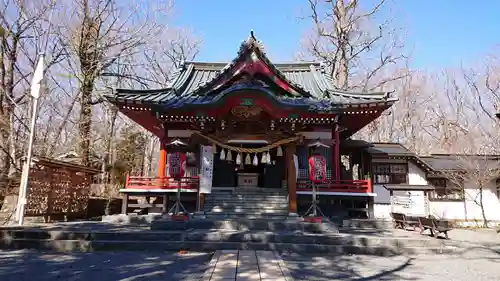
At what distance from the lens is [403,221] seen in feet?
38.7

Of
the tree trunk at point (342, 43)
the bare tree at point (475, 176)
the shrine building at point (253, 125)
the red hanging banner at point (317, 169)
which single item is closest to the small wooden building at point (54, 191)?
the shrine building at point (253, 125)

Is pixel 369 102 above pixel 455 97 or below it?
below

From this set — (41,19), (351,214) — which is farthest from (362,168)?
(41,19)

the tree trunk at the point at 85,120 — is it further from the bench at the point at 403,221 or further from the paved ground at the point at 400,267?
the bench at the point at 403,221

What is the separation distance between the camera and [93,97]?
19812 mm

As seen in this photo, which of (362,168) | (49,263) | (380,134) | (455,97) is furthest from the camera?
(380,134)

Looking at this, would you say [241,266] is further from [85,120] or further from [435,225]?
[85,120]

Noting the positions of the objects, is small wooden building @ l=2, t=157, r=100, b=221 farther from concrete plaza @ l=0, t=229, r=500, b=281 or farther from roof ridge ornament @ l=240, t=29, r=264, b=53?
roof ridge ornament @ l=240, t=29, r=264, b=53

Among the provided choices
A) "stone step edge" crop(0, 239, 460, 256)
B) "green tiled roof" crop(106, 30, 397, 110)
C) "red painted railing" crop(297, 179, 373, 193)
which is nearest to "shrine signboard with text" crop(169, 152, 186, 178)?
"green tiled roof" crop(106, 30, 397, 110)

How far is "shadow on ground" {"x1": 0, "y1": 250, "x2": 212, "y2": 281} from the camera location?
19.2 feet

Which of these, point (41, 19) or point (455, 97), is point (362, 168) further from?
point (41, 19)

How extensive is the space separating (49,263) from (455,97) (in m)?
31.5

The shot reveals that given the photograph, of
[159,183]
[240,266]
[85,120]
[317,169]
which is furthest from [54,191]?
[317,169]

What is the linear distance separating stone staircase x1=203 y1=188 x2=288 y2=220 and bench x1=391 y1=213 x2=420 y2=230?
4.39m
